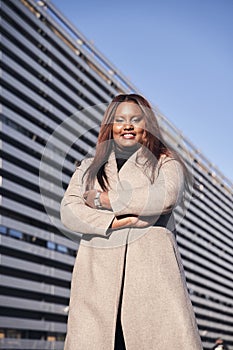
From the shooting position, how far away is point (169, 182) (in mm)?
2518

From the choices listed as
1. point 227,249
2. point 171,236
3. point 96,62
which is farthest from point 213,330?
point 171,236

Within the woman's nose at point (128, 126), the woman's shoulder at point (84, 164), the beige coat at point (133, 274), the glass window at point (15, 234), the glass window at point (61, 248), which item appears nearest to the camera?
the beige coat at point (133, 274)

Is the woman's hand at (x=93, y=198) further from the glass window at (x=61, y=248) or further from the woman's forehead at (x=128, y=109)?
the glass window at (x=61, y=248)

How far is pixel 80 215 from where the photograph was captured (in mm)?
2537

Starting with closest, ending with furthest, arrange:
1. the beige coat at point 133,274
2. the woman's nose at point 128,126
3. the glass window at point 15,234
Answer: the beige coat at point 133,274 < the woman's nose at point 128,126 < the glass window at point 15,234

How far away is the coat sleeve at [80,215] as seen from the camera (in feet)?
8.14

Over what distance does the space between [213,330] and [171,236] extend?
119 metres

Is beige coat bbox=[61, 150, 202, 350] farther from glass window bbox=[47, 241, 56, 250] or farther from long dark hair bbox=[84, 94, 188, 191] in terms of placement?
glass window bbox=[47, 241, 56, 250]

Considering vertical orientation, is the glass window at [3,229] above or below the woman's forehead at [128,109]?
above

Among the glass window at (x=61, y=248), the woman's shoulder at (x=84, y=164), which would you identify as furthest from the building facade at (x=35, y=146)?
the woman's shoulder at (x=84, y=164)

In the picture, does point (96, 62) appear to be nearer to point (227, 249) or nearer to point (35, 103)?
point (35, 103)

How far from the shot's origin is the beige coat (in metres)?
2.42

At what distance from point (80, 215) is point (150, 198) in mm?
321

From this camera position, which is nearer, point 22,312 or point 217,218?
point 22,312
